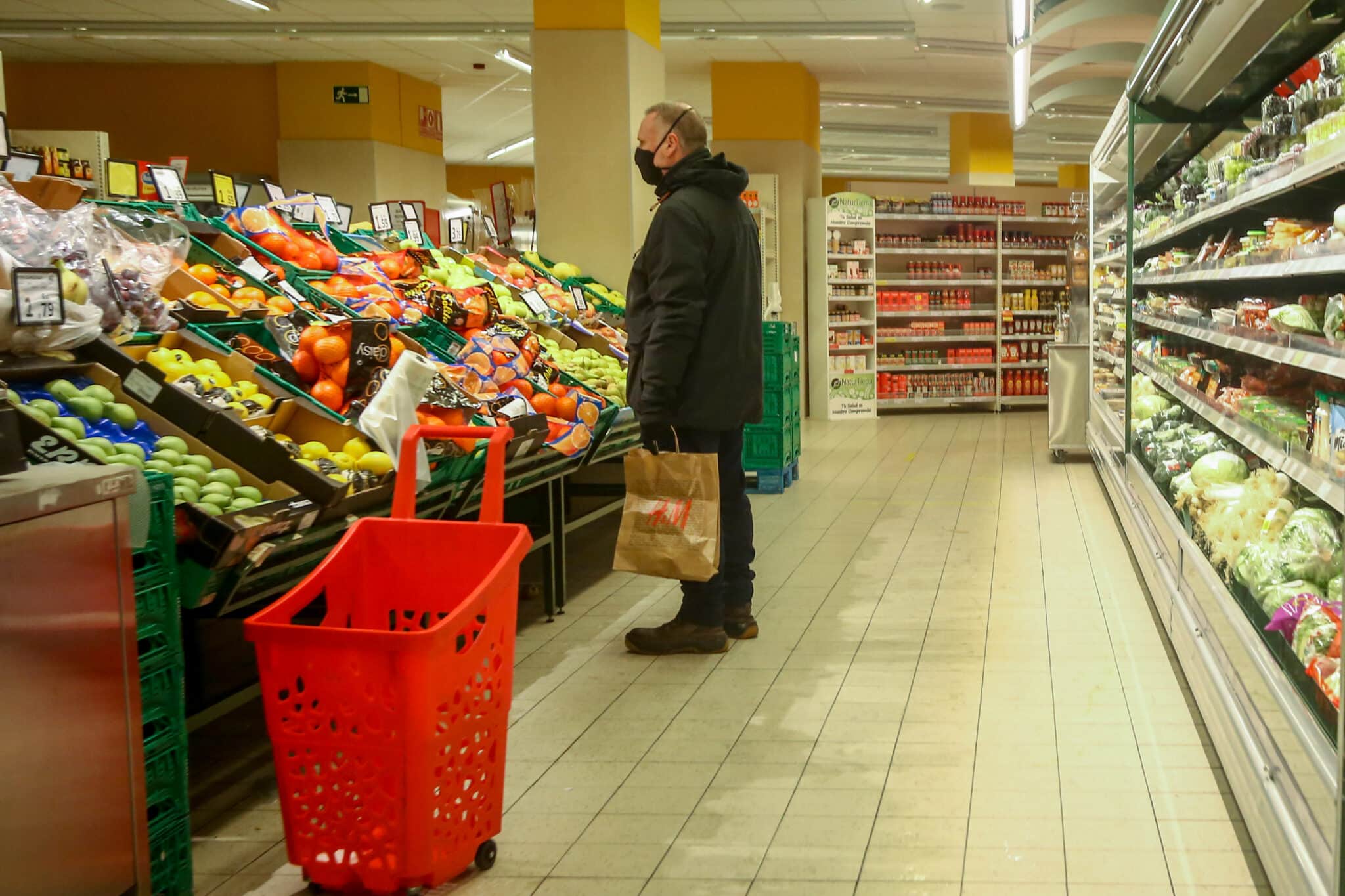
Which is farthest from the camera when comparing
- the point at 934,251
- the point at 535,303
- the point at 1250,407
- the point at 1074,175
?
the point at 1074,175

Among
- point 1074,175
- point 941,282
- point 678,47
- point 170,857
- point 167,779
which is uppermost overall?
point 1074,175

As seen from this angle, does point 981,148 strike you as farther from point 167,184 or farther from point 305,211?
point 167,184

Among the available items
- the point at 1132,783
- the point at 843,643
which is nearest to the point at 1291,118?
the point at 1132,783

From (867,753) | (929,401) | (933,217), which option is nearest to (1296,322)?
(867,753)

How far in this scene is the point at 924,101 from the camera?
16062mm

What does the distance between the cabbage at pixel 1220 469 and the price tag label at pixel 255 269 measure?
322 centimetres

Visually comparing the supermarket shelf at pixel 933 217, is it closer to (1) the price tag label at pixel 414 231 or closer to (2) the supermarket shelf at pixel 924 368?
(2) the supermarket shelf at pixel 924 368

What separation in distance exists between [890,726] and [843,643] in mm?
863

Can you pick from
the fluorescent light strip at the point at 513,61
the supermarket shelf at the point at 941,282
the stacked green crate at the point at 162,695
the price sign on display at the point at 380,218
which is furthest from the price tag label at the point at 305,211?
the supermarket shelf at the point at 941,282

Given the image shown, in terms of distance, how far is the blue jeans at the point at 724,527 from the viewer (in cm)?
411

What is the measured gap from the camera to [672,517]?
13.0 ft

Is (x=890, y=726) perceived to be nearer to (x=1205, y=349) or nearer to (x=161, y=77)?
(x=1205, y=349)

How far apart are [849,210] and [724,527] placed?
9.24 metres

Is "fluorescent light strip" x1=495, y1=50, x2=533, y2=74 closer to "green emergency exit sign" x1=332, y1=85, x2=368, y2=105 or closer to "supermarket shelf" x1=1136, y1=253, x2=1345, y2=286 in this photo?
"green emergency exit sign" x1=332, y1=85, x2=368, y2=105
